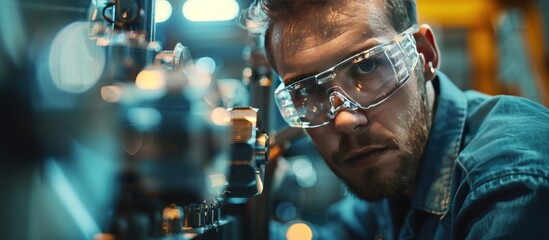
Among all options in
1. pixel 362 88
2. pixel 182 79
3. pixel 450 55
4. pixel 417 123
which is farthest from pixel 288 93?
pixel 450 55

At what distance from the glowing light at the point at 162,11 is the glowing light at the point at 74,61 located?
129 mm

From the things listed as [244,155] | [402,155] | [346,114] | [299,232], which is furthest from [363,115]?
[299,232]

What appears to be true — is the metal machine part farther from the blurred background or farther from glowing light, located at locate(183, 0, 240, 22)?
glowing light, located at locate(183, 0, 240, 22)

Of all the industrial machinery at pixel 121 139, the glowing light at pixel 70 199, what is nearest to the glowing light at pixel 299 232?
the industrial machinery at pixel 121 139

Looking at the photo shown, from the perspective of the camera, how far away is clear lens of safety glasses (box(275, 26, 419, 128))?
3.76 feet

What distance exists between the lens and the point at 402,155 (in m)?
1.22

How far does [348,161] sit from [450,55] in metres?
4.38

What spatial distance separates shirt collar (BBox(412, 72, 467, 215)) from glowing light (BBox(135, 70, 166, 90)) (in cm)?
79

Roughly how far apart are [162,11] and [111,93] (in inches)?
11.6

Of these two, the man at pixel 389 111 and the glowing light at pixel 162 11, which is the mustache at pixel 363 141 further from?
the glowing light at pixel 162 11

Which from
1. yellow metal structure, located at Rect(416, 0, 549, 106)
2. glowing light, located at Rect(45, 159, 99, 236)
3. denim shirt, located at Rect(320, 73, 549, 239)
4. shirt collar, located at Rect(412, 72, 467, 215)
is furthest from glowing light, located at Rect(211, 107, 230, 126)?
yellow metal structure, located at Rect(416, 0, 549, 106)

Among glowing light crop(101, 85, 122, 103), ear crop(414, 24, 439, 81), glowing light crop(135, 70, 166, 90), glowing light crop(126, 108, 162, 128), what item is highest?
ear crop(414, 24, 439, 81)

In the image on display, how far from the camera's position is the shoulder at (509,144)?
933 millimetres

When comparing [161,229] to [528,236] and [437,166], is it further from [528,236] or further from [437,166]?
[437,166]
